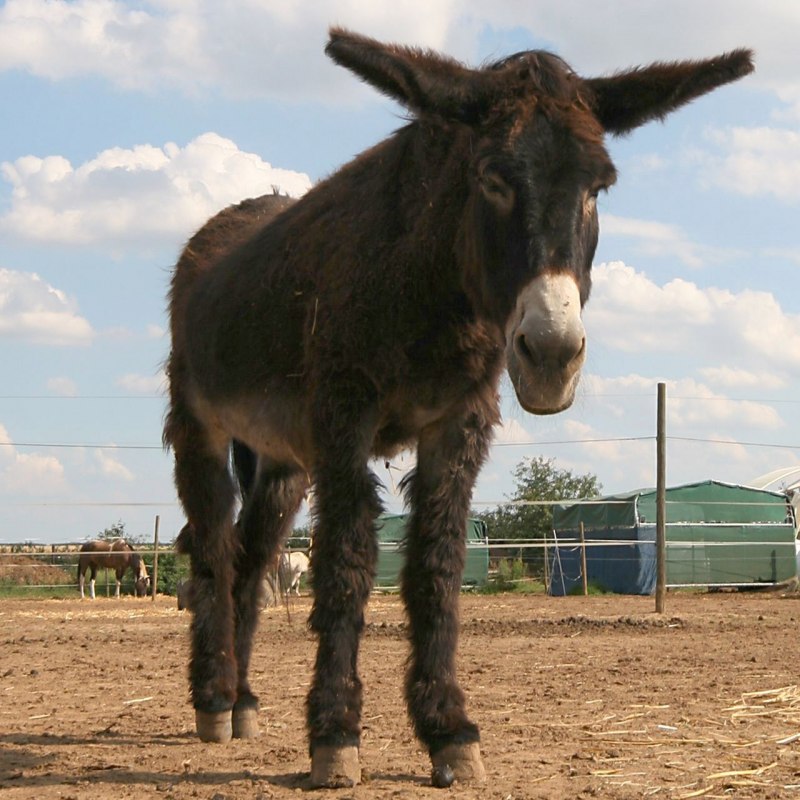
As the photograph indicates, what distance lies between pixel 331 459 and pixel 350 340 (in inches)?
19.3

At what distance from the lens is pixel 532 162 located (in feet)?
13.4

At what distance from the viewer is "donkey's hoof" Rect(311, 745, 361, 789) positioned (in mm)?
4352

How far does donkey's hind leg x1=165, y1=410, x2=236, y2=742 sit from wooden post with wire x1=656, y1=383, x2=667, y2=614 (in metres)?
9.47

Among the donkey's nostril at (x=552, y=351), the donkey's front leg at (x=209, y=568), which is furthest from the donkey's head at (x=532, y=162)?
the donkey's front leg at (x=209, y=568)

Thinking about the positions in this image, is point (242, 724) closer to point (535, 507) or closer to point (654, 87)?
point (654, 87)

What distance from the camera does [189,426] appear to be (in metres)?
6.45

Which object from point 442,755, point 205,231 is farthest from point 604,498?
point 442,755

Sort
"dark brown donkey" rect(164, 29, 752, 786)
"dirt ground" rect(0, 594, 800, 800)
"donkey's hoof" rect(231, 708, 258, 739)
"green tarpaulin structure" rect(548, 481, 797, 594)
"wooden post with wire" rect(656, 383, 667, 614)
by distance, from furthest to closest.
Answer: "green tarpaulin structure" rect(548, 481, 797, 594), "wooden post with wire" rect(656, 383, 667, 614), "donkey's hoof" rect(231, 708, 258, 739), "dirt ground" rect(0, 594, 800, 800), "dark brown donkey" rect(164, 29, 752, 786)

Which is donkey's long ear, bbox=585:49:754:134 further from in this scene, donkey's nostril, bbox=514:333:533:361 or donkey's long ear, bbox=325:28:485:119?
donkey's nostril, bbox=514:333:533:361

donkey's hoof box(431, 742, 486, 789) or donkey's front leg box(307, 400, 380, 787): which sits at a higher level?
donkey's front leg box(307, 400, 380, 787)

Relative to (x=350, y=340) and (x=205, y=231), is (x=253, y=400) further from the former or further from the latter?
(x=205, y=231)

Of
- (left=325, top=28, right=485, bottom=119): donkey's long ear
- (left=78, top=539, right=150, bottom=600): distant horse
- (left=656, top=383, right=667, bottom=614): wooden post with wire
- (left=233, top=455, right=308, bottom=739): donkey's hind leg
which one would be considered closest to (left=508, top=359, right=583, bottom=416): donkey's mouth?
(left=325, top=28, right=485, bottom=119): donkey's long ear

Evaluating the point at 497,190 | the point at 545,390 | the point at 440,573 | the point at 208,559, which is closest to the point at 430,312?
the point at 497,190

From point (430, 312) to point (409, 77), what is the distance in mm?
930
